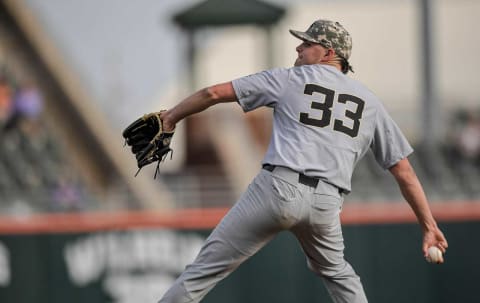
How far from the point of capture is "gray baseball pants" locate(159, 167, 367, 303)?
577cm

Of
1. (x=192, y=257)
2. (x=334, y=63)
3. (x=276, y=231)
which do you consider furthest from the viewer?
(x=192, y=257)

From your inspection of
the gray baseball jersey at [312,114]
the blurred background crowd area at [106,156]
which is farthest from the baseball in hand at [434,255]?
the blurred background crowd area at [106,156]

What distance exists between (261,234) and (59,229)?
13.6 ft

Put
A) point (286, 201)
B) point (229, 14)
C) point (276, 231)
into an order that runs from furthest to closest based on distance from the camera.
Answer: point (229, 14)
point (276, 231)
point (286, 201)

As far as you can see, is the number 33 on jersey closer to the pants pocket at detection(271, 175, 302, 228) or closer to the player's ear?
the player's ear

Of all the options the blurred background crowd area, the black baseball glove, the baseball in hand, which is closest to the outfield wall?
the blurred background crowd area

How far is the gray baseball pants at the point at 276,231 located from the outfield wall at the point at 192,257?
3.33 m

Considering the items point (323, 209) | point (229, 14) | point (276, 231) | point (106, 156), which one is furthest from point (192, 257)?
point (229, 14)

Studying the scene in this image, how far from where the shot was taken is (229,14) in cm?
1897

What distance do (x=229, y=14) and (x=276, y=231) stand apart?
13.4 meters

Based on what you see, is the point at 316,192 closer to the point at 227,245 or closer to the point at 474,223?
the point at 227,245

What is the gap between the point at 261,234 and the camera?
5.90m

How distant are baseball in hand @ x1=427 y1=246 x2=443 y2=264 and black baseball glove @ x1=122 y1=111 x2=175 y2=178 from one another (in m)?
1.57

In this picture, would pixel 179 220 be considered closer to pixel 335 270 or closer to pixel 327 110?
pixel 335 270
